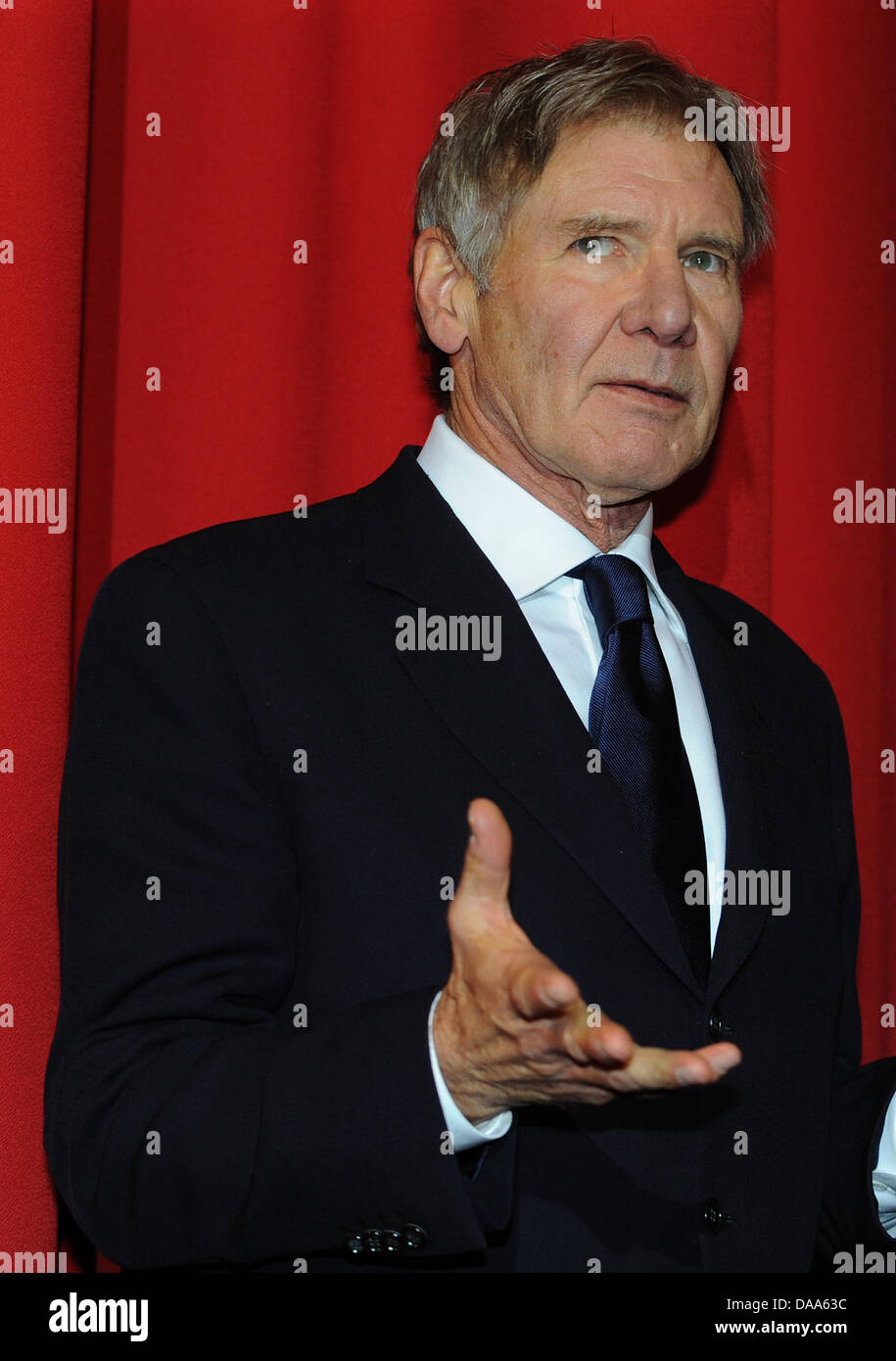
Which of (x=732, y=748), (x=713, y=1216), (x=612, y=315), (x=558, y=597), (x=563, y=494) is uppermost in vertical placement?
(x=612, y=315)

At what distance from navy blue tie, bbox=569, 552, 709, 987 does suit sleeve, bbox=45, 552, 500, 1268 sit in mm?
278

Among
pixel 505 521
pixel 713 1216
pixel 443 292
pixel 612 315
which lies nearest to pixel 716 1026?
pixel 713 1216

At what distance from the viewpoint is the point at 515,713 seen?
3.96ft

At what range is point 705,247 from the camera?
142 cm

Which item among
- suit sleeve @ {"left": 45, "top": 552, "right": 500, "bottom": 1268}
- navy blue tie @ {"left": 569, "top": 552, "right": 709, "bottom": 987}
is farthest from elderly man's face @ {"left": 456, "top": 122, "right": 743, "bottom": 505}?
suit sleeve @ {"left": 45, "top": 552, "right": 500, "bottom": 1268}

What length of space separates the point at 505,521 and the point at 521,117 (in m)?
0.37

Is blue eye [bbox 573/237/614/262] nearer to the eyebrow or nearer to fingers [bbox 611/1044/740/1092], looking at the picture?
the eyebrow

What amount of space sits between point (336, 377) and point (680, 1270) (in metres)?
0.91

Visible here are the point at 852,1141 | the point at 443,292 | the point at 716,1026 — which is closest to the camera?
the point at 716,1026

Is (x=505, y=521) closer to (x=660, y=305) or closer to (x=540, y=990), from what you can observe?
(x=660, y=305)

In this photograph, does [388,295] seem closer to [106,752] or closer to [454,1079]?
[106,752]

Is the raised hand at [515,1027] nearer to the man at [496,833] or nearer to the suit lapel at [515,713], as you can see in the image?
the man at [496,833]

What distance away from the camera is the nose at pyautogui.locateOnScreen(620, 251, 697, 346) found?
135 centimetres
